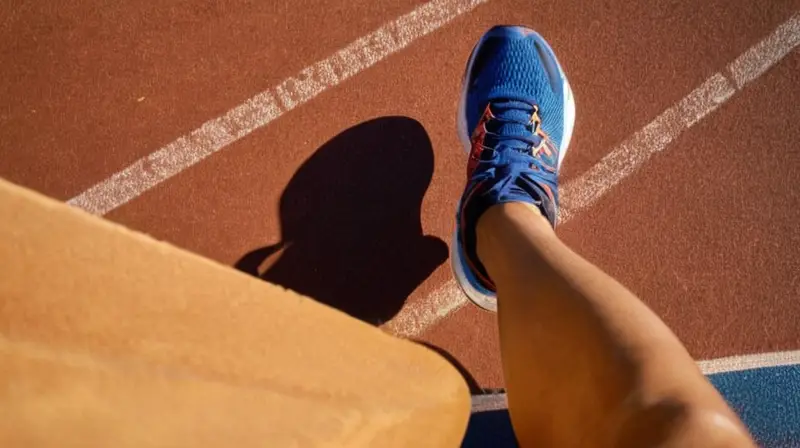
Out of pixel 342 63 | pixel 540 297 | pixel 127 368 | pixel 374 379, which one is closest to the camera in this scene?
pixel 127 368

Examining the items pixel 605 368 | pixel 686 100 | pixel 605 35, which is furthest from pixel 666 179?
pixel 605 368

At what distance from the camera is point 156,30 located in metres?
1.65

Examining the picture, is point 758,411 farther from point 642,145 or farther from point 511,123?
point 511,123

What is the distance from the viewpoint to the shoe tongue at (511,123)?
4.91 ft

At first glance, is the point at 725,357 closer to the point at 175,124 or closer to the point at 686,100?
the point at 686,100

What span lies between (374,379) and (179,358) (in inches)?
9.2

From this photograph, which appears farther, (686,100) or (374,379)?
(686,100)

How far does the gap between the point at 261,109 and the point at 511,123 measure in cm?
69

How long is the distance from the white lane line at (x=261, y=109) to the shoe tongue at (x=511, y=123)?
1.05 ft

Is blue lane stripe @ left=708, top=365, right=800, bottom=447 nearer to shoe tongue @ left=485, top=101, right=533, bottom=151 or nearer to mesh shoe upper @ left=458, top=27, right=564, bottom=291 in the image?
mesh shoe upper @ left=458, top=27, right=564, bottom=291

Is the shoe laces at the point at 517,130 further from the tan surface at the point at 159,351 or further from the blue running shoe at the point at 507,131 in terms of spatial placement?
the tan surface at the point at 159,351

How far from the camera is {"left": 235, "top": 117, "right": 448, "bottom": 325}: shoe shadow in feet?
5.15

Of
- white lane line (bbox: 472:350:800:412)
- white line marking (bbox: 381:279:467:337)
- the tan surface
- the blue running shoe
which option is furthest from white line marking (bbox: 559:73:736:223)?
the tan surface

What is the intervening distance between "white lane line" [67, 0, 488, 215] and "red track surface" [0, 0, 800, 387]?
2 centimetres
